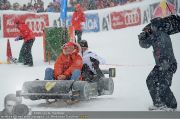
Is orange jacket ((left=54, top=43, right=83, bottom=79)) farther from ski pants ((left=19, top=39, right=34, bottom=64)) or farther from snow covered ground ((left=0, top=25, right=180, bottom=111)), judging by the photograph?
ski pants ((left=19, top=39, right=34, bottom=64))

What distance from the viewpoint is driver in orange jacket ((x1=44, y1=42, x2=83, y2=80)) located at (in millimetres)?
4617

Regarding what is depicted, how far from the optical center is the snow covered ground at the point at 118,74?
4434 mm

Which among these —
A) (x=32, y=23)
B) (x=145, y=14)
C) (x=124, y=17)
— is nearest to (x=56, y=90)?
(x=32, y=23)

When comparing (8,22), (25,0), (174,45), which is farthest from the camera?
(8,22)

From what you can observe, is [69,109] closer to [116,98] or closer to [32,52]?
[116,98]

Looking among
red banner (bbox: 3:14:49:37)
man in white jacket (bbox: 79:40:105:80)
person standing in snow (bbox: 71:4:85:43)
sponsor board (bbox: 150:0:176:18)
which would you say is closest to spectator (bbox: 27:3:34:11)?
red banner (bbox: 3:14:49:37)

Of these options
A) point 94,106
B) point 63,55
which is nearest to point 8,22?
point 63,55

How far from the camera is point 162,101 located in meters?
4.28

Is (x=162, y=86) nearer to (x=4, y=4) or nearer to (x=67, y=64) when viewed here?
(x=67, y=64)

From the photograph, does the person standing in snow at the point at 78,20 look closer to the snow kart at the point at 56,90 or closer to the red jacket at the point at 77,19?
the red jacket at the point at 77,19

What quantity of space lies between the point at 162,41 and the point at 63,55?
1.01 m

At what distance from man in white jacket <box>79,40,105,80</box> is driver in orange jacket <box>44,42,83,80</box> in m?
0.15

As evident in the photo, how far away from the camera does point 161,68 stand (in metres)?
4.21

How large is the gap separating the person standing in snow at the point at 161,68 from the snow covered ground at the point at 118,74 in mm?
129
